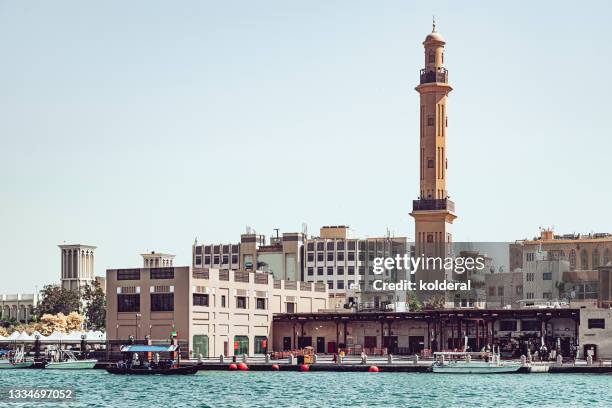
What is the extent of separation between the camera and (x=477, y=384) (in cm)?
10406

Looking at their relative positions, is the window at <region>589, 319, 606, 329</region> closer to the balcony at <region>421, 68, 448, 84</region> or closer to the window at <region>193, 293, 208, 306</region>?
the window at <region>193, 293, 208, 306</region>

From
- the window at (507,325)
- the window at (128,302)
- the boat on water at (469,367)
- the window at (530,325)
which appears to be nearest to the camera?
the boat on water at (469,367)

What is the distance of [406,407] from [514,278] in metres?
108

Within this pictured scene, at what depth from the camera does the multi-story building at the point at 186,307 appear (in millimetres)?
134375

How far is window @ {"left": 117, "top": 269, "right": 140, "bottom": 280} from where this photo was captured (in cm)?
13712

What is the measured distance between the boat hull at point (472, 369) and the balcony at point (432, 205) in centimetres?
5279

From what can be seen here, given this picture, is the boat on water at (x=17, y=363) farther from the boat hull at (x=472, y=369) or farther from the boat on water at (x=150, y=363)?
the boat hull at (x=472, y=369)

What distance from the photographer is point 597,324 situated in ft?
430

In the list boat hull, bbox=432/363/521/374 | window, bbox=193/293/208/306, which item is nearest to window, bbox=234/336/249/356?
window, bbox=193/293/208/306

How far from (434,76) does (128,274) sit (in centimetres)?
5538

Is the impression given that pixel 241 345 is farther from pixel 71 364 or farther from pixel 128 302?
pixel 71 364

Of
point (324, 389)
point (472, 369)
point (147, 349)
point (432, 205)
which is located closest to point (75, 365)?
point (147, 349)

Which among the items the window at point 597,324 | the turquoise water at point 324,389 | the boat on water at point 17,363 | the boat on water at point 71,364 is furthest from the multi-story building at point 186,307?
the window at point 597,324

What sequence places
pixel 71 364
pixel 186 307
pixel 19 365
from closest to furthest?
pixel 71 364, pixel 186 307, pixel 19 365
